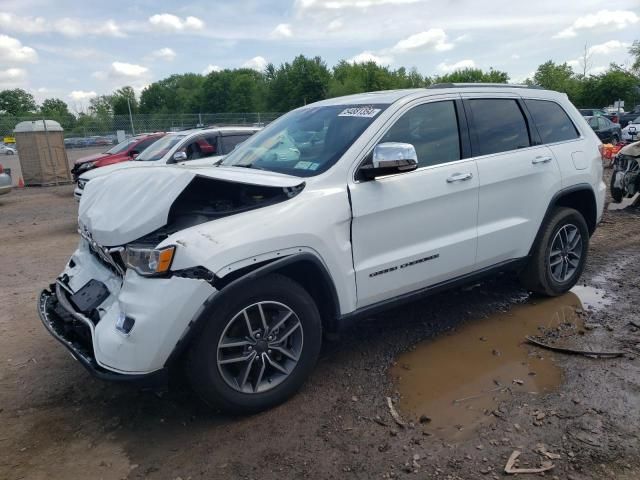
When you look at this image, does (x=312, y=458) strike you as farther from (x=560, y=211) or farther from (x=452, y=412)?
(x=560, y=211)

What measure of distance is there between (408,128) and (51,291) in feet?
9.41

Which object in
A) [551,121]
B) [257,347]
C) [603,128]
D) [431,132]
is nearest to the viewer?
[257,347]

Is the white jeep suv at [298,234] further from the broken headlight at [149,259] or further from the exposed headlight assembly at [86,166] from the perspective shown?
the exposed headlight assembly at [86,166]

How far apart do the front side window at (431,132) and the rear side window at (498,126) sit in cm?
25

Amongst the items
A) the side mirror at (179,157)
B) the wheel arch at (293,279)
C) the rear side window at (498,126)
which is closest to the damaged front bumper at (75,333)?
the wheel arch at (293,279)

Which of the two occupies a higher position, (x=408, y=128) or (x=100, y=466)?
(x=408, y=128)

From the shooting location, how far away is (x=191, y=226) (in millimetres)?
2980

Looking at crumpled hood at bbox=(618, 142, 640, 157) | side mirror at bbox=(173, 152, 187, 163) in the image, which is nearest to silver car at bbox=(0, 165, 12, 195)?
side mirror at bbox=(173, 152, 187, 163)

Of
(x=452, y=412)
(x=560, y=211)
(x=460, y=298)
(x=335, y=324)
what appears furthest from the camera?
(x=460, y=298)

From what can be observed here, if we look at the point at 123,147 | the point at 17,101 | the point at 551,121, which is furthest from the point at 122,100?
the point at 551,121

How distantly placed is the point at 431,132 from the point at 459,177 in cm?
40

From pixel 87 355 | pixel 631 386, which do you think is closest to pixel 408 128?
pixel 631 386

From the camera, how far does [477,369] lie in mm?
3709

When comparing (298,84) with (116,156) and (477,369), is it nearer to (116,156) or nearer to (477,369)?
(116,156)
